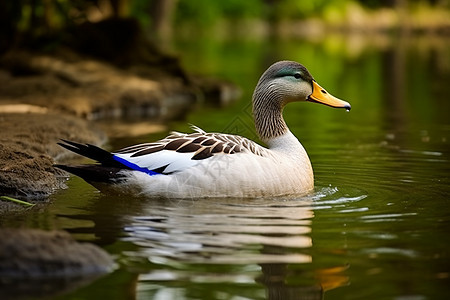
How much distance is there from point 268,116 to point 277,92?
0.24m

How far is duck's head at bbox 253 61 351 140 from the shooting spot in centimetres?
865

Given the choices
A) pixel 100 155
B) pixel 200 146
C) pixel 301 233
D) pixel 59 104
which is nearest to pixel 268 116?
pixel 200 146

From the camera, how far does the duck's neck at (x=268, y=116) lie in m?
8.66

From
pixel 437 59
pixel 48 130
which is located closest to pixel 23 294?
pixel 48 130

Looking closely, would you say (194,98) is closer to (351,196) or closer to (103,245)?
(351,196)

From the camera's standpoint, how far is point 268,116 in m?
8.71

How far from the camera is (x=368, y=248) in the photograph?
620 cm

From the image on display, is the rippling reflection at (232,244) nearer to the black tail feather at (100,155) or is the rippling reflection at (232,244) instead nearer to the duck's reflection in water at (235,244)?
the duck's reflection in water at (235,244)

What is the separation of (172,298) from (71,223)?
2101 millimetres

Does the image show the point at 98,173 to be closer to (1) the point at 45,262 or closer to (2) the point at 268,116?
(2) the point at 268,116

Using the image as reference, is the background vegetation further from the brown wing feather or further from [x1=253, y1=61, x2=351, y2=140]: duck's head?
the brown wing feather

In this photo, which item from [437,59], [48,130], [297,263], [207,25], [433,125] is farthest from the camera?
[207,25]

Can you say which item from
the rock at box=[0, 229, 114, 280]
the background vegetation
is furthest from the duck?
the background vegetation

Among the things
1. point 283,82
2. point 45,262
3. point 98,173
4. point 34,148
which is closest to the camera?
point 45,262
